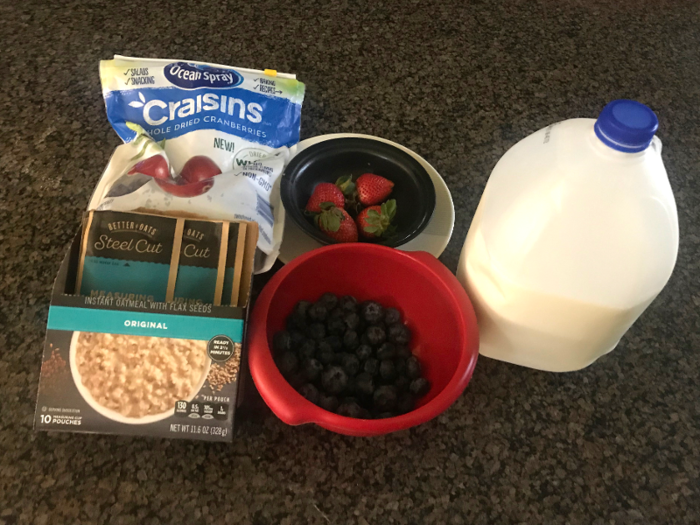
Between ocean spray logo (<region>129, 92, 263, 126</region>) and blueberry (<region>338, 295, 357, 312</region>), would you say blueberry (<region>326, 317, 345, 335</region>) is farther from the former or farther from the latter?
ocean spray logo (<region>129, 92, 263, 126</region>)

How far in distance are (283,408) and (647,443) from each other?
46cm

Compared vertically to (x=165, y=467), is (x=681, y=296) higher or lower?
higher

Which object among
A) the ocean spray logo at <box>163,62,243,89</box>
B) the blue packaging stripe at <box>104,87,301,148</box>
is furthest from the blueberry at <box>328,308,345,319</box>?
the ocean spray logo at <box>163,62,243,89</box>

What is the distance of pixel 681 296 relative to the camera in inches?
30.0

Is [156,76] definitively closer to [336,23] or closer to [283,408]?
[336,23]

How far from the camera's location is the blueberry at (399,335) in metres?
0.66

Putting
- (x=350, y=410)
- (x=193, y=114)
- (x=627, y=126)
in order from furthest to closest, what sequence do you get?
1. (x=193, y=114)
2. (x=350, y=410)
3. (x=627, y=126)

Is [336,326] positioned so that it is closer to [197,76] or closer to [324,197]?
[324,197]

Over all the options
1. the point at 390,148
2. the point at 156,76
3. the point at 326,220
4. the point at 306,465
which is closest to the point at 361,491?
the point at 306,465

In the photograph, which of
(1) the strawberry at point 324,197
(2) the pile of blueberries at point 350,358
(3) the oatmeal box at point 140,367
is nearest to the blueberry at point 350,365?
(2) the pile of blueberries at point 350,358

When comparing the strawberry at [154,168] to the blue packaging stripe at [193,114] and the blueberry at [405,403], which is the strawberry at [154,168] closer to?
the blue packaging stripe at [193,114]

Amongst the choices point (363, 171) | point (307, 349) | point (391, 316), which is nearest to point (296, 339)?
point (307, 349)

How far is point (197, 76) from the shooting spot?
0.84 meters

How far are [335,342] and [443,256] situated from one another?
0.25 meters
